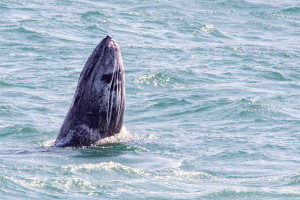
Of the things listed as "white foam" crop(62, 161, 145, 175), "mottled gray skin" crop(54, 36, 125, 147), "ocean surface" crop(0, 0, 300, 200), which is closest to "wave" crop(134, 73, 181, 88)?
"ocean surface" crop(0, 0, 300, 200)

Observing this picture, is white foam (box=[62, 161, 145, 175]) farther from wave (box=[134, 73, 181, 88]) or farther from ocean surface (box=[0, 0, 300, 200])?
wave (box=[134, 73, 181, 88])

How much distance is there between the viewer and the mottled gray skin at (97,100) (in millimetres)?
13656

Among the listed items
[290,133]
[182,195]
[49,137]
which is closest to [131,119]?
[49,137]

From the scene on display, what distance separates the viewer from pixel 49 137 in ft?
53.4

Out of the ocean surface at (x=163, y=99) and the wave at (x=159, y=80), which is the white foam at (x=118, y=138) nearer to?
the ocean surface at (x=163, y=99)

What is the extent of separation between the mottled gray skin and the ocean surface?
1.14 ft

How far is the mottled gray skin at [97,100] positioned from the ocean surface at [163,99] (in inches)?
13.6

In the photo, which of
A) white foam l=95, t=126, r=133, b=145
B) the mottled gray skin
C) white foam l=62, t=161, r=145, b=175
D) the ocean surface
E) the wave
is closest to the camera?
the ocean surface

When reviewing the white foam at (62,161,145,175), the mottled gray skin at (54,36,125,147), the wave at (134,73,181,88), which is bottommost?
the wave at (134,73,181,88)

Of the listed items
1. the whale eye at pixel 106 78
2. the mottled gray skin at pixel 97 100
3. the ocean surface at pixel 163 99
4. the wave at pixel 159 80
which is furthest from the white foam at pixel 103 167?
the wave at pixel 159 80

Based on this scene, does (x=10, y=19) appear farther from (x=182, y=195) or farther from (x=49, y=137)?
(x=182, y=195)

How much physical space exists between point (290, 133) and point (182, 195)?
623 cm

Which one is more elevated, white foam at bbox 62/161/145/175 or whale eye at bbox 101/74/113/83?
whale eye at bbox 101/74/113/83

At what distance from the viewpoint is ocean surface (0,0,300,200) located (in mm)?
12070
